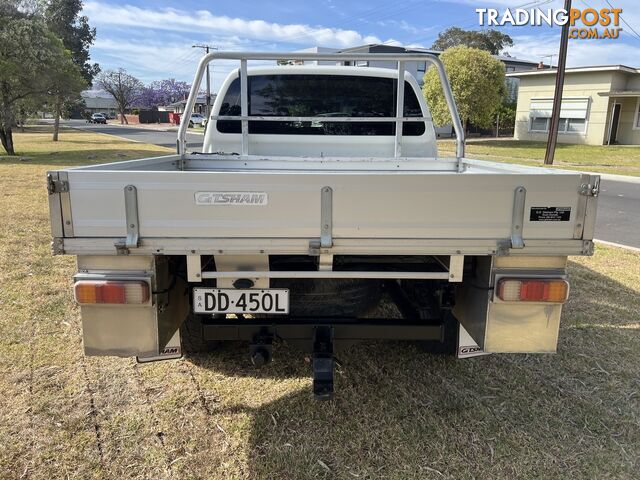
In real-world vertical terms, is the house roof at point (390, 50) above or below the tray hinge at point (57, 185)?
above

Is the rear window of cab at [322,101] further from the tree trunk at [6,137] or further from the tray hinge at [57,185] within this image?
the tree trunk at [6,137]

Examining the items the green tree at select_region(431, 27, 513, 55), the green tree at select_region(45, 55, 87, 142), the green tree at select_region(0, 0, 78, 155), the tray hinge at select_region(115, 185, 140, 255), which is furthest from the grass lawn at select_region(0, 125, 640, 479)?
the green tree at select_region(431, 27, 513, 55)

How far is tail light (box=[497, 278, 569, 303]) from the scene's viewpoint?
2441 millimetres

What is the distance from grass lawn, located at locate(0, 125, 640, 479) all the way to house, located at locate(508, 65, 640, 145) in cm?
3189

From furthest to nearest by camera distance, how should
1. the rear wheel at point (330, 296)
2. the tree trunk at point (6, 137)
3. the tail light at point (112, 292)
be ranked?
1. the tree trunk at point (6, 137)
2. the rear wheel at point (330, 296)
3. the tail light at point (112, 292)

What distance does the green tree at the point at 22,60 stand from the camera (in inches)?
727

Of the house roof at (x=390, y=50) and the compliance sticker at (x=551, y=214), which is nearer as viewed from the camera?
the compliance sticker at (x=551, y=214)

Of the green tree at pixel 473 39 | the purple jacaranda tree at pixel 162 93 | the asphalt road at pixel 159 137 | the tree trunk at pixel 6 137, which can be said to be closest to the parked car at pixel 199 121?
the asphalt road at pixel 159 137

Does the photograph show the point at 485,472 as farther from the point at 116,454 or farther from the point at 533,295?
the point at 116,454

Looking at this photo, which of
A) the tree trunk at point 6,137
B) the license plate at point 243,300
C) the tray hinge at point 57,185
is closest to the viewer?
the tray hinge at point 57,185

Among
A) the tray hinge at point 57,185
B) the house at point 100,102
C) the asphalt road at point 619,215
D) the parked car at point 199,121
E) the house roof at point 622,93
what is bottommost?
the asphalt road at point 619,215

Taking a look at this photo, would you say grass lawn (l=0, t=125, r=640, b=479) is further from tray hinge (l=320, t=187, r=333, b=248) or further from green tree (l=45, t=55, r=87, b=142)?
green tree (l=45, t=55, r=87, b=142)

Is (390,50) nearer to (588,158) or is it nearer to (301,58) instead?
(588,158)

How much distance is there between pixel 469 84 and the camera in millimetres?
31078
